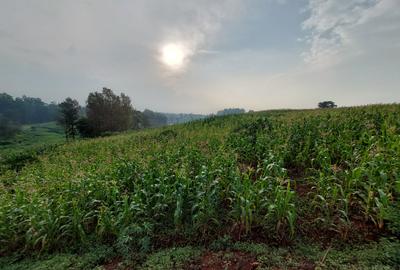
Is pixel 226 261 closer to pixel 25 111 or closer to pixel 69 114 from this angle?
pixel 69 114

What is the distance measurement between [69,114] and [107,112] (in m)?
6.95

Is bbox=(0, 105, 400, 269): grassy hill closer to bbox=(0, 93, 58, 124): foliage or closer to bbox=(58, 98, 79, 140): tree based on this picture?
bbox=(58, 98, 79, 140): tree

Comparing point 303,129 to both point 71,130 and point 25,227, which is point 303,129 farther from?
point 71,130

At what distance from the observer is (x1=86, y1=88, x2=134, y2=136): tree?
1613 inches

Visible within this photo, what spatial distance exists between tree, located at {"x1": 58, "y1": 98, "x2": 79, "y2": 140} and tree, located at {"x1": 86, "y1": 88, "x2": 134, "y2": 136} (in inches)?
103

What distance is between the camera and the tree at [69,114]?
41.3 meters

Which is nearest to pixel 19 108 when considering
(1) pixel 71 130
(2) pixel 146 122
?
(2) pixel 146 122

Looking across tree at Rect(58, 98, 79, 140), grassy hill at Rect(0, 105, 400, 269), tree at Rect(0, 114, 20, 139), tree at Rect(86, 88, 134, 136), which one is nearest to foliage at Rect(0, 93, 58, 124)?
tree at Rect(0, 114, 20, 139)

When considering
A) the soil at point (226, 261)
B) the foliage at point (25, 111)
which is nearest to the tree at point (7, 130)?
the foliage at point (25, 111)

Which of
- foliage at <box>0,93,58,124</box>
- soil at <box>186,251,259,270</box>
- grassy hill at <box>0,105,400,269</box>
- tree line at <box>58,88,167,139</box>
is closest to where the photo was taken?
soil at <box>186,251,259,270</box>

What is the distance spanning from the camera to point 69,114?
4181cm

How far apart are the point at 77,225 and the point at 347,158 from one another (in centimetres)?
630

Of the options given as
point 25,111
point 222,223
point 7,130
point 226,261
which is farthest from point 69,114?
point 25,111

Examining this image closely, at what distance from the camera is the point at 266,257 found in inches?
128
